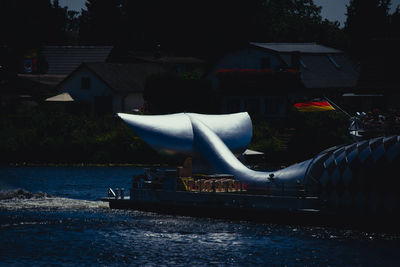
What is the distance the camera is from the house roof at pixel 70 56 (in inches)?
5512

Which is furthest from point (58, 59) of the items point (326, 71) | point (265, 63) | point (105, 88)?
point (326, 71)

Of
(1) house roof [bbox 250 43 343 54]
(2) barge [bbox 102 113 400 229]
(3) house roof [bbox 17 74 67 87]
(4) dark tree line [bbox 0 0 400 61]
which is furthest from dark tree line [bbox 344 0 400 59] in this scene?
(2) barge [bbox 102 113 400 229]

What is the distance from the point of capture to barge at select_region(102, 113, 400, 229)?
51.2 meters

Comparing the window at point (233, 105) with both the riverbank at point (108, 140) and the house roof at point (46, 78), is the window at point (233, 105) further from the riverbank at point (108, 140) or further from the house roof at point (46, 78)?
the house roof at point (46, 78)

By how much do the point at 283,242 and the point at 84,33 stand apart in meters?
123

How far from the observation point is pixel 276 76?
4131 inches

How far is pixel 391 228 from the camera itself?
5025 centimetres

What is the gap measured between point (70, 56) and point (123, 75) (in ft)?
77.7

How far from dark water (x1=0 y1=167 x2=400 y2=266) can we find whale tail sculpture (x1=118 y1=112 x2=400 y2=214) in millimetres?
1940

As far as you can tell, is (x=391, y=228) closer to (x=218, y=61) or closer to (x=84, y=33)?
(x=218, y=61)

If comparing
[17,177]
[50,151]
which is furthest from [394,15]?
[17,177]

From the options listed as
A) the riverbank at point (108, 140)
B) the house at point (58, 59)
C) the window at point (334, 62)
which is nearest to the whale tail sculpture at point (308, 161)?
the riverbank at point (108, 140)

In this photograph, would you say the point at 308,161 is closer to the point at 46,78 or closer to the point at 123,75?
the point at 123,75

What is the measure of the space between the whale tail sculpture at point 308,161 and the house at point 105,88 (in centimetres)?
5020
